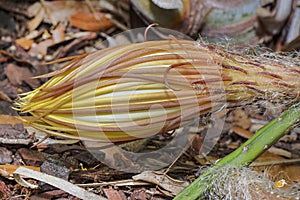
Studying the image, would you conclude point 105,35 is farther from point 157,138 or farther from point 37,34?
point 157,138

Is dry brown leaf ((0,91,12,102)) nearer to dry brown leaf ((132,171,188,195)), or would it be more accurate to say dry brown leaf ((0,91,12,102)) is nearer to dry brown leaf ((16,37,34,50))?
dry brown leaf ((16,37,34,50))

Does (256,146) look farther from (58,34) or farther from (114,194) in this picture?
(58,34)

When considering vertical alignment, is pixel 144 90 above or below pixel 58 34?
above

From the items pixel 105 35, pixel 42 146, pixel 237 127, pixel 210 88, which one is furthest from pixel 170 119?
pixel 105 35

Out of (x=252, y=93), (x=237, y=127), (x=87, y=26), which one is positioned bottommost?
(x=237, y=127)

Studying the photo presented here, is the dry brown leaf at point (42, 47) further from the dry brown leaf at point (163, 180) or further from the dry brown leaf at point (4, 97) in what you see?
the dry brown leaf at point (163, 180)

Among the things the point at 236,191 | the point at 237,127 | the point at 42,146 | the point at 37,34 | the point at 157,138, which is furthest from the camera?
the point at 37,34

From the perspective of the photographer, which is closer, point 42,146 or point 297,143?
point 42,146

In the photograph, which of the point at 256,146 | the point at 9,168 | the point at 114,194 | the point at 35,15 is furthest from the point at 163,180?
the point at 35,15
